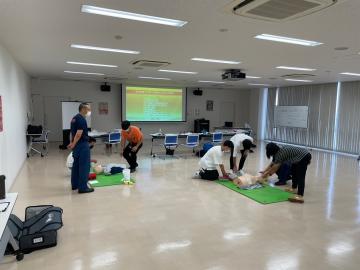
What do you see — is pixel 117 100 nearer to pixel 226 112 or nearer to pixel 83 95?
pixel 83 95

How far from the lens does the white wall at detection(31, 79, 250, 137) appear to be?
11.3 metres

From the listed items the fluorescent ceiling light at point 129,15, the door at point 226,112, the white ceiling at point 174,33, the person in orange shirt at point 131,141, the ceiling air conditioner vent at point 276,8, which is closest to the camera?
the ceiling air conditioner vent at point 276,8

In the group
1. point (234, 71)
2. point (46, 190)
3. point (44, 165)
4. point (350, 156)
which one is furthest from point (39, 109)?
point (350, 156)

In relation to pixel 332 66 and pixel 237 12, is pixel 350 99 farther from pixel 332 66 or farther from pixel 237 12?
pixel 237 12

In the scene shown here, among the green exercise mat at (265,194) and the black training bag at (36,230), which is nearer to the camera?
the black training bag at (36,230)

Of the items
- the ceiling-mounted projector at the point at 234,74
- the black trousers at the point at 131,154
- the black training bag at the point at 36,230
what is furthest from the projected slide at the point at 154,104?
the black training bag at the point at 36,230

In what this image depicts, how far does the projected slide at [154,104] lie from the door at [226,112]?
2.47m

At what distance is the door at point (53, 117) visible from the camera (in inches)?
444

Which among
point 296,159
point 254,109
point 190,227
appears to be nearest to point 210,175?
point 296,159

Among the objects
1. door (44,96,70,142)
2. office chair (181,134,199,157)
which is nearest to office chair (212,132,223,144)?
office chair (181,134,199,157)

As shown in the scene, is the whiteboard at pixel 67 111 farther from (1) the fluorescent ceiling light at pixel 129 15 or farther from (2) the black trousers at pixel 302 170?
(2) the black trousers at pixel 302 170

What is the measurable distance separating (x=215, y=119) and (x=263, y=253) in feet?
38.6

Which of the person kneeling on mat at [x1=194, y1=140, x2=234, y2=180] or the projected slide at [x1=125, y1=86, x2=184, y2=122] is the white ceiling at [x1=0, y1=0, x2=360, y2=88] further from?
the projected slide at [x1=125, y1=86, x2=184, y2=122]

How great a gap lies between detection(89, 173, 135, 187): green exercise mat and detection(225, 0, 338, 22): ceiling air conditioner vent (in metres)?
3.90
